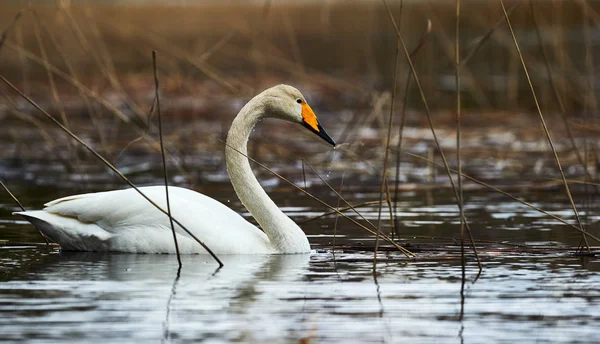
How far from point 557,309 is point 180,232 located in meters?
2.79

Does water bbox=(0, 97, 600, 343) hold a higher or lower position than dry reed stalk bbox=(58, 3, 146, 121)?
lower

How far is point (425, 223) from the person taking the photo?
9.55m

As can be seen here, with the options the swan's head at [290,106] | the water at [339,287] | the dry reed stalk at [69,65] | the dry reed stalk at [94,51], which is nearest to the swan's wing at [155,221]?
the water at [339,287]

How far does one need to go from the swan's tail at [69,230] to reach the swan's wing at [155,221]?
0.15 feet

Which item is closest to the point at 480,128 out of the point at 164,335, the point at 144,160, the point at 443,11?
the point at 144,160

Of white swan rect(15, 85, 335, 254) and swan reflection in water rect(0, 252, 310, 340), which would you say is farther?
white swan rect(15, 85, 335, 254)

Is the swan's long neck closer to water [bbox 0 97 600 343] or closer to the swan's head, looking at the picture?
the swan's head

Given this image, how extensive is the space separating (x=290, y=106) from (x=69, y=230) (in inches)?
65.7

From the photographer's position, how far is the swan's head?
8.24 metres

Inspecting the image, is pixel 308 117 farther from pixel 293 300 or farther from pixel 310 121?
pixel 293 300

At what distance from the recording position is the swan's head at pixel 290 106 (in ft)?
27.0

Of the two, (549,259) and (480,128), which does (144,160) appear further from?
(549,259)

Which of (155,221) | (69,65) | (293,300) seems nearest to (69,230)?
(155,221)

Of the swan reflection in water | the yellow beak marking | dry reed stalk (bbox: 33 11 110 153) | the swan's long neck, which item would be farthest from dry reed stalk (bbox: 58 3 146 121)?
the swan reflection in water
